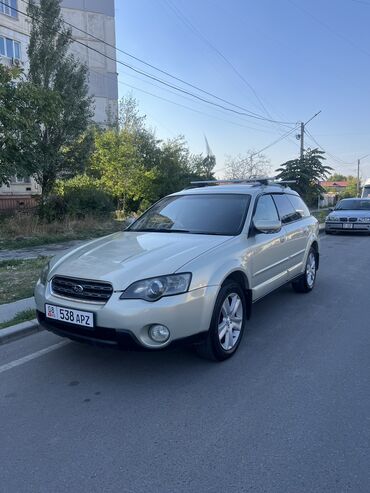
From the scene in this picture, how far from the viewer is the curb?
4562 millimetres

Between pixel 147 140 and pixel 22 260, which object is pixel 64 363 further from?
pixel 147 140

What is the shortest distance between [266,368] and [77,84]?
53.3 feet

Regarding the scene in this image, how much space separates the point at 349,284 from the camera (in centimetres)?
731

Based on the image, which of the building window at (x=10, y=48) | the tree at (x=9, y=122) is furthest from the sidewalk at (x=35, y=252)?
the building window at (x=10, y=48)

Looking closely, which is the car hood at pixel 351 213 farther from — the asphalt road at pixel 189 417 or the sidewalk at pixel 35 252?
the asphalt road at pixel 189 417

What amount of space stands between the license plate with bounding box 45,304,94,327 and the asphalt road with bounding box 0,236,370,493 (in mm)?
560

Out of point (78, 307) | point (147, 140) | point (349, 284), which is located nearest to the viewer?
point (78, 307)

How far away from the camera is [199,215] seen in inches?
190

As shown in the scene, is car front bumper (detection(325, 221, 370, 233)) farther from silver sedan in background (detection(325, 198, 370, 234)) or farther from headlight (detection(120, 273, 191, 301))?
headlight (detection(120, 273, 191, 301))

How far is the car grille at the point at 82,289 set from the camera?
342 cm

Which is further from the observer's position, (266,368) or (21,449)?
(266,368)

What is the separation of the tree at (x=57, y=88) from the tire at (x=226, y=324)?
1321 centimetres

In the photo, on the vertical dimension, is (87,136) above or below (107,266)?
above

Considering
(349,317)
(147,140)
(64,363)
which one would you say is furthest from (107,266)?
(147,140)
